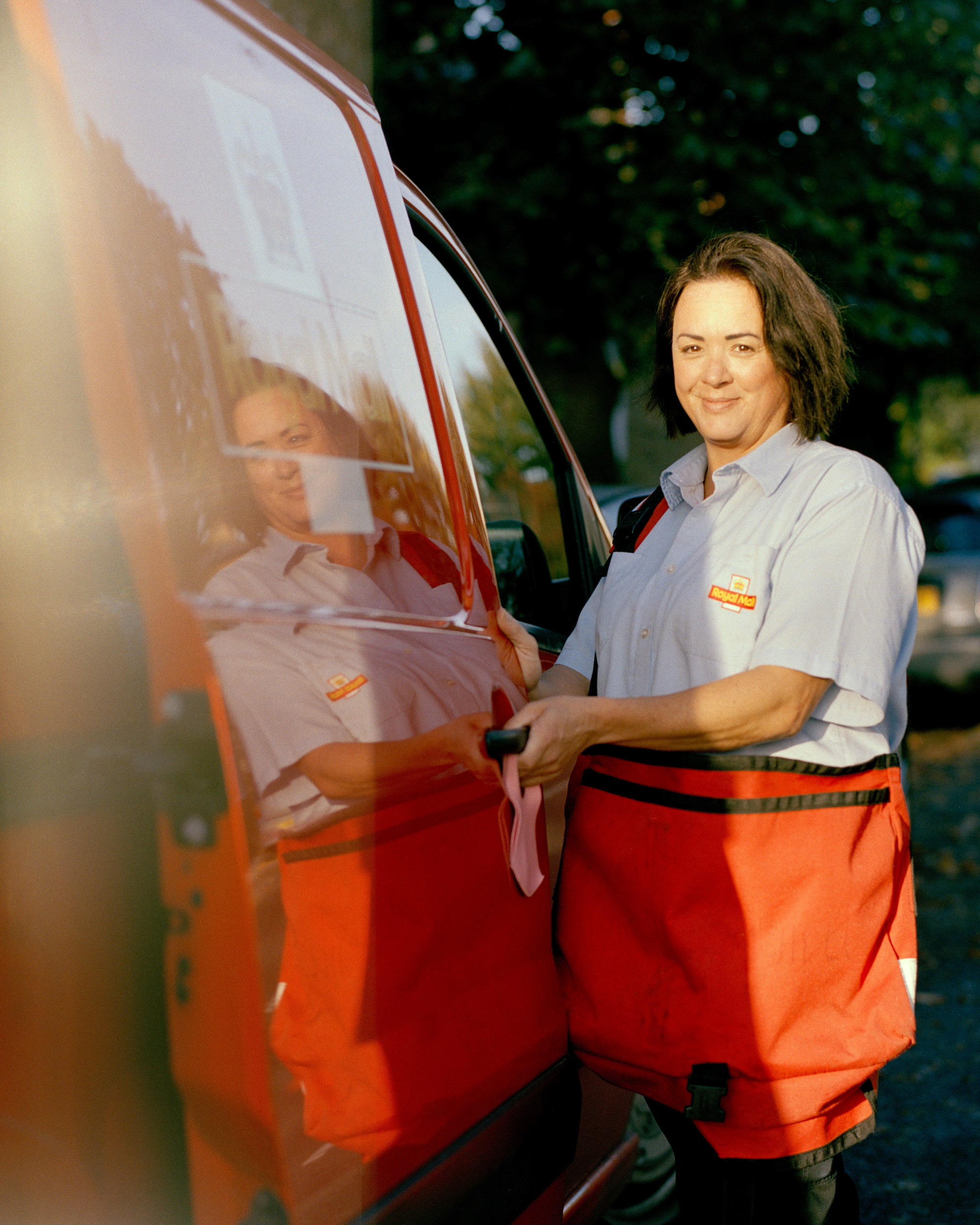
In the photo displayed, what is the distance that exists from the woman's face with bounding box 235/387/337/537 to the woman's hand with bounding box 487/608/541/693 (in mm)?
480

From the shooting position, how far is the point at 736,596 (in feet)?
5.74

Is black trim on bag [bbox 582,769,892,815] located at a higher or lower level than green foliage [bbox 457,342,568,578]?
lower

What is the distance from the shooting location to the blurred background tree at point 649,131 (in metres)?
7.41

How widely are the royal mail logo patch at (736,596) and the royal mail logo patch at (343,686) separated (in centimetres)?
60

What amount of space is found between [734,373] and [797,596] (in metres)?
0.40

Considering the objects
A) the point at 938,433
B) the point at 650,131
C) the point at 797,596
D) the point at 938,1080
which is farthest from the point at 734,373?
the point at 938,433

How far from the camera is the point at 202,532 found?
1188 mm

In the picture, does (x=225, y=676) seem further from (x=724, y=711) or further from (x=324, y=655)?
(x=724, y=711)

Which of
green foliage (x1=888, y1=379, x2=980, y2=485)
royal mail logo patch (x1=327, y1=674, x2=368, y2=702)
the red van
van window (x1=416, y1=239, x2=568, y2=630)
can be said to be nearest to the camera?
the red van

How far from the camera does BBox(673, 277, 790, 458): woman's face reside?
1.89m

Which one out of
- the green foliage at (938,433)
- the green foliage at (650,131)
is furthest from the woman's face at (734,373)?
the green foliage at (938,433)

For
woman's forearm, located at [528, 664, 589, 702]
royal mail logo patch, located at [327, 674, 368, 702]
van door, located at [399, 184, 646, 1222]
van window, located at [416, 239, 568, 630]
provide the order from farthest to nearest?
Answer: van window, located at [416, 239, 568, 630]
van door, located at [399, 184, 646, 1222]
woman's forearm, located at [528, 664, 589, 702]
royal mail logo patch, located at [327, 674, 368, 702]

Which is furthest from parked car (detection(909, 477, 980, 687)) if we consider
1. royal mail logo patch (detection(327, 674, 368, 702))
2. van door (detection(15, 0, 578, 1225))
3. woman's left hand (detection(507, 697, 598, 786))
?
royal mail logo patch (detection(327, 674, 368, 702))

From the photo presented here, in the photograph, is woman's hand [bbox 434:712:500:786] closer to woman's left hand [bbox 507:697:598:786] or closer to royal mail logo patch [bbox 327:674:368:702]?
woman's left hand [bbox 507:697:598:786]
